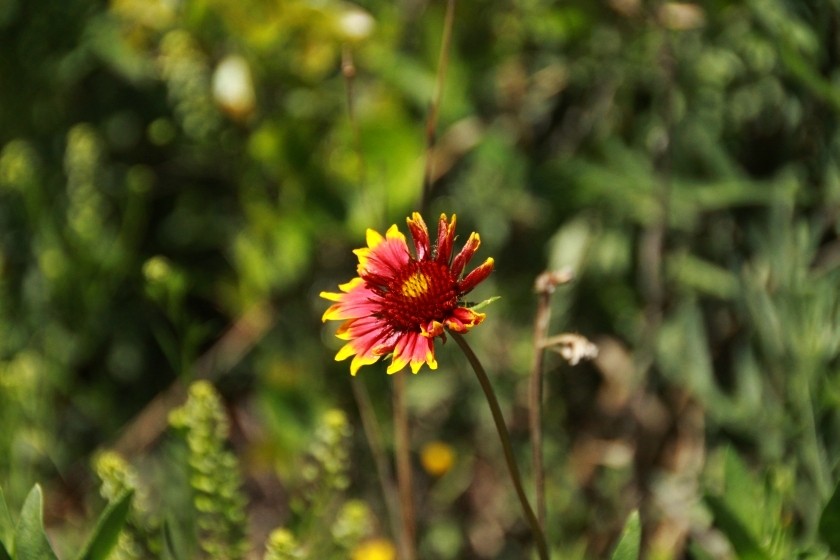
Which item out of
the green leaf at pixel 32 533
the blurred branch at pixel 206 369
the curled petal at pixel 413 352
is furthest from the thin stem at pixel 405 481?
the blurred branch at pixel 206 369

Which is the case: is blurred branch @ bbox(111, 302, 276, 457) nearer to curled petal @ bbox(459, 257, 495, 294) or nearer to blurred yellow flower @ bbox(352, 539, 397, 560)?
blurred yellow flower @ bbox(352, 539, 397, 560)

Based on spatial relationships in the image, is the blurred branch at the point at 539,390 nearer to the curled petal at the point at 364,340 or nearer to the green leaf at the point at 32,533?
the curled petal at the point at 364,340

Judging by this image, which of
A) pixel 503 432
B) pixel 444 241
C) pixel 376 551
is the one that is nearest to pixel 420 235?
A: pixel 444 241

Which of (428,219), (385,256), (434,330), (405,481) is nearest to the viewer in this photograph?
(434,330)

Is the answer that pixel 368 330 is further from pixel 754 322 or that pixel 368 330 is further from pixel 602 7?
pixel 602 7

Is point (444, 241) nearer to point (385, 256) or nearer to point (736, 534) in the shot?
point (385, 256)
